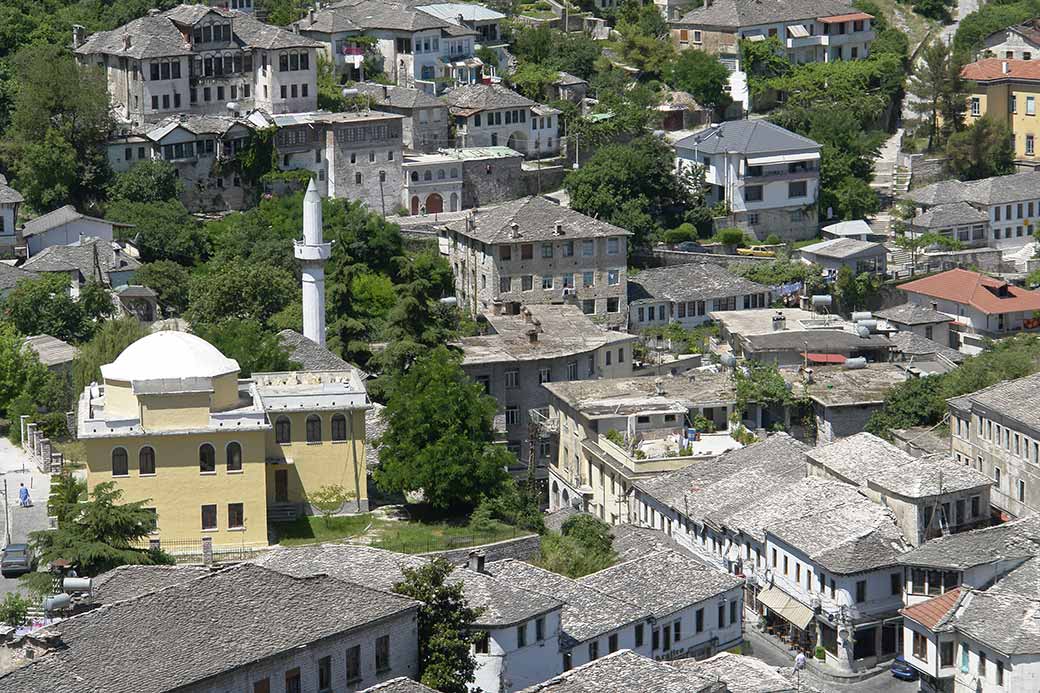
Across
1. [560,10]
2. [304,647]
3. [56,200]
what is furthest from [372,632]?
[560,10]

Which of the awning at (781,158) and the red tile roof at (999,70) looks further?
the red tile roof at (999,70)

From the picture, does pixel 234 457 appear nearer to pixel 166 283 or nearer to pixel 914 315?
pixel 166 283

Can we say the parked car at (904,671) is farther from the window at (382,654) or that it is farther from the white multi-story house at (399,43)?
the white multi-story house at (399,43)

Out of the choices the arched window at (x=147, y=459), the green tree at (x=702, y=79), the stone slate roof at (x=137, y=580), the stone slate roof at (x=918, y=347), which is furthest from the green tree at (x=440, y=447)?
the green tree at (x=702, y=79)

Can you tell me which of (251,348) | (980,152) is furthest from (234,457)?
(980,152)

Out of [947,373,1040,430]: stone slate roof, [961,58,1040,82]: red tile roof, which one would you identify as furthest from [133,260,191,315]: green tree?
[961,58,1040,82]: red tile roof
